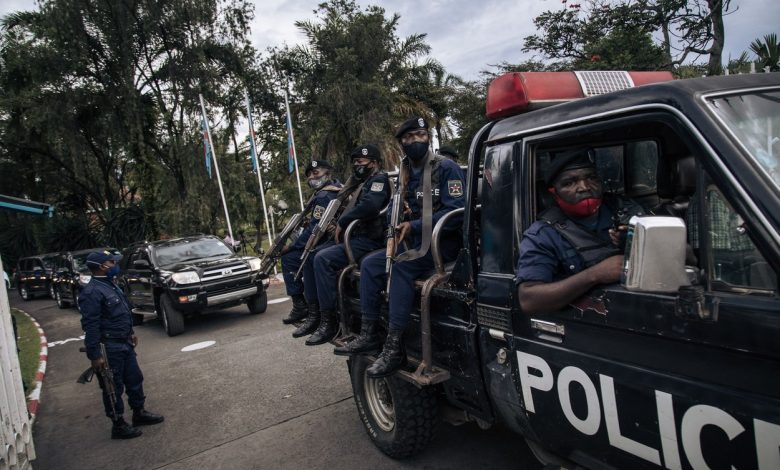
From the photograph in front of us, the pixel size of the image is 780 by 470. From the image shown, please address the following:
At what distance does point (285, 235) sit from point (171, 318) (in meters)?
4.86

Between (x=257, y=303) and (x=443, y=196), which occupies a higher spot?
(x=443, y=196)

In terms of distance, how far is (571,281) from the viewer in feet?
6.01

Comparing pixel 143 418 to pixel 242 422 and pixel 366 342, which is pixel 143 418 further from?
pixel 366 342

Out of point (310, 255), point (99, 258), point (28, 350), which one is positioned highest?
point (99, 258)

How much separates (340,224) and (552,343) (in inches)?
86.8

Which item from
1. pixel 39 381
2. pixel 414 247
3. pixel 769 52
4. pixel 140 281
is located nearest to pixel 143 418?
pixel 39 381

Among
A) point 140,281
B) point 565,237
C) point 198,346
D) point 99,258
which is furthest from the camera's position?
point 140,281

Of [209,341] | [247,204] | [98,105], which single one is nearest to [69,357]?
[209,341]

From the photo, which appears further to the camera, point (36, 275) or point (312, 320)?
point (36, 275)

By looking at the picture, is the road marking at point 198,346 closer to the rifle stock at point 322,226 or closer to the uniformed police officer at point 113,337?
the uniformed police officer at point 113,337

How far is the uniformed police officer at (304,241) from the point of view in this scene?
4.58 meters

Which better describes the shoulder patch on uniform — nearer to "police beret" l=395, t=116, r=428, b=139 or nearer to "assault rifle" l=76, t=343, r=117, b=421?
"police beret" l=395, t=116, r=428, b=139

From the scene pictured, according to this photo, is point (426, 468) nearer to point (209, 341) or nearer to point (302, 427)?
point (302, 427)

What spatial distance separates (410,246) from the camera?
3.28 meters
